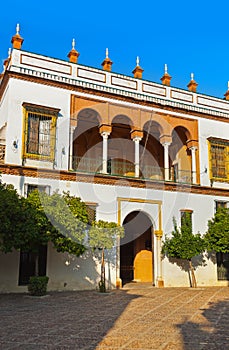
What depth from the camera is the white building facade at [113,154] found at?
1582 centimetres

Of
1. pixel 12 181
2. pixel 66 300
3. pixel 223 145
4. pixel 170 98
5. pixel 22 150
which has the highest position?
pixel 170 98

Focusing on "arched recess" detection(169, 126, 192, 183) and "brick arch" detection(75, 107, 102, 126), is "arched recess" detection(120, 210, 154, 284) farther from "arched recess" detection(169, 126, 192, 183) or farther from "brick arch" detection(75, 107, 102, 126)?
"brick arch" detection(75, 107, 102, 126)

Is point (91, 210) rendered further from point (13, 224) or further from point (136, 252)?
point (136, 252)

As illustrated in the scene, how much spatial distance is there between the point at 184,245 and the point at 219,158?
619cm

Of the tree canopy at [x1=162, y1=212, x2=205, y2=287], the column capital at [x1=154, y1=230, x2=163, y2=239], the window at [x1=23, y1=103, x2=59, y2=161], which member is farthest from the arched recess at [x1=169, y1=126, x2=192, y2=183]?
the window at [x1=23, y1=103, x2=59, y2=161]

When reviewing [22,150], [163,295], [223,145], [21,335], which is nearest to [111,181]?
[22,150]

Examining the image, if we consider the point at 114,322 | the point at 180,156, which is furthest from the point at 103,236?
the point at 180,156

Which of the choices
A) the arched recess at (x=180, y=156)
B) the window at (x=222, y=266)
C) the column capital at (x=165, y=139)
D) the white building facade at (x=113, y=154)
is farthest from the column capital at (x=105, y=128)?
the window at (x=222, y=266)

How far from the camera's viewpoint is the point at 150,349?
657 centimetres

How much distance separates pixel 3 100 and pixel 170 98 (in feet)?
28.6

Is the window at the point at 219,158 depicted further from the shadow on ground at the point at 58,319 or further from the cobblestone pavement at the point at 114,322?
the shadow on ground at the point at 58,319

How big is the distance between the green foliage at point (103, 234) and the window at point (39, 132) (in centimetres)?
368

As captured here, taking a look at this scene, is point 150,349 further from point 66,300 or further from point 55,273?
point 55,273

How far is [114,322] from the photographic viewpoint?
8.96 meters
